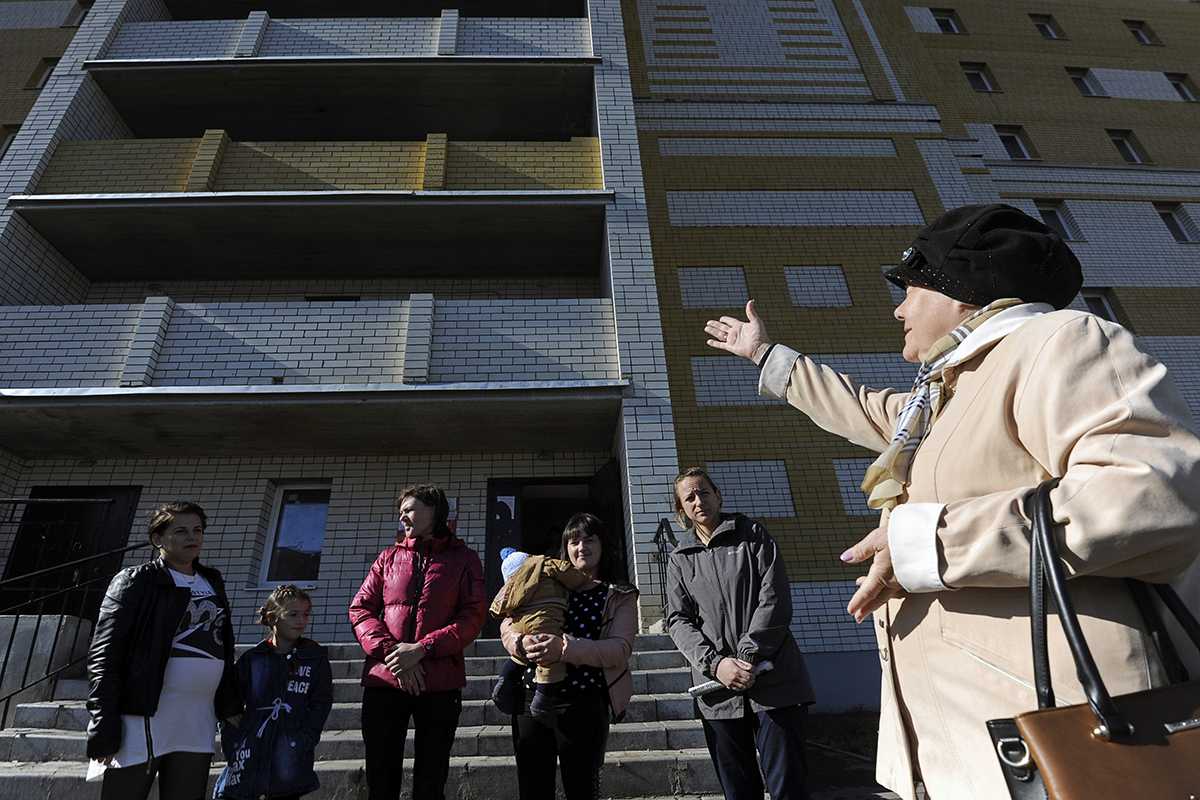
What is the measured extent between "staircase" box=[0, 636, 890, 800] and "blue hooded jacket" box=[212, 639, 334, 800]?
0.75 metres

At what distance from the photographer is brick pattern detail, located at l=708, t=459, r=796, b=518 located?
7.98m

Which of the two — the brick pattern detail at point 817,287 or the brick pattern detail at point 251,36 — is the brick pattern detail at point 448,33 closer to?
the brick pattern detail at point 251,36

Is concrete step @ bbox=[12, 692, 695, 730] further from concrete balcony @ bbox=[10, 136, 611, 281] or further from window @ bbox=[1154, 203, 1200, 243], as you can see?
window @ bbox=[1154, 203, 1200, 243]

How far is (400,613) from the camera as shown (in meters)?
→ 3.34

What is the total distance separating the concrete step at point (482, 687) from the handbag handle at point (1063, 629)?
168 inches

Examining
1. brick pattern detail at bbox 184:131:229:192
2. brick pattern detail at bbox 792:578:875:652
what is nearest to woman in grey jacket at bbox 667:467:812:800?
brick pattern detail at bbox 792:578:875:652

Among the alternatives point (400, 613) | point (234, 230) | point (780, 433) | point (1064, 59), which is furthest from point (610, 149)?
point (1064, 59)

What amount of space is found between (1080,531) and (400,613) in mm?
3163

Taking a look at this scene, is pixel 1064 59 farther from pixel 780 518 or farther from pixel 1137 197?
pixel 780 518

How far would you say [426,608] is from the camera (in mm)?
3330

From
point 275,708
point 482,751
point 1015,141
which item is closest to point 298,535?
point 482,751

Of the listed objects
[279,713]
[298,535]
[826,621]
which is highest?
[298,535]

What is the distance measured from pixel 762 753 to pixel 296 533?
6778 mm

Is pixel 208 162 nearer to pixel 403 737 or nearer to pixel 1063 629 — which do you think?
pixel 403 737
